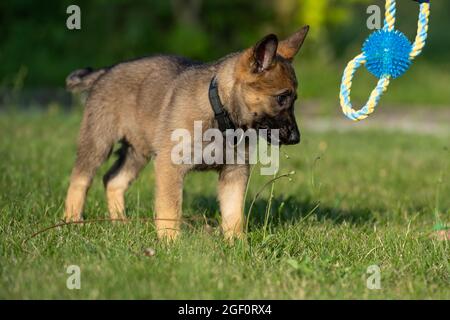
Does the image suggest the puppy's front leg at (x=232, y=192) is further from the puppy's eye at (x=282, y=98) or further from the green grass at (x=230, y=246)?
the puppy's eye at (x=282, y=98)

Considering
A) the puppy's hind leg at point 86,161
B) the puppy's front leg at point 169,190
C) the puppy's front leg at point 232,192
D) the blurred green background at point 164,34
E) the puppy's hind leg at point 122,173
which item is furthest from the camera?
the blurred green background at point 164,34

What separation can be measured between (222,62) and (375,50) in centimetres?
98

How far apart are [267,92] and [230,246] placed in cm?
97

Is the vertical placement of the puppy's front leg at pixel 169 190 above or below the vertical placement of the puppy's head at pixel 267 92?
below

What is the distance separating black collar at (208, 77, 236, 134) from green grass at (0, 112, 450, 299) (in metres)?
0.58

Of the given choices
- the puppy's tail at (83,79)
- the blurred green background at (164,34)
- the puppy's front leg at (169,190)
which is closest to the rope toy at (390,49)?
the puppy's front leg at (169,190)

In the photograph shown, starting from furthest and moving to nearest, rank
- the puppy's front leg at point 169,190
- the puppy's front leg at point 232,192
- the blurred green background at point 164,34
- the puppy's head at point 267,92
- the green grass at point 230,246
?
the blurred green background at point 164,34 → the puppy's front leg at point 232,192 → the puppy's front leg at point 169,190 → the puppy's head at point 267,92 → the green grass at point 230,246

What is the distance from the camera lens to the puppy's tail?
5.77 m

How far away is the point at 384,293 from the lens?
371 centimetres

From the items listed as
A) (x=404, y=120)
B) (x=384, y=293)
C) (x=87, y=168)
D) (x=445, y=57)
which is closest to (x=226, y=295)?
(x=384, y=293)

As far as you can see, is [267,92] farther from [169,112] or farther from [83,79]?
[83,79]

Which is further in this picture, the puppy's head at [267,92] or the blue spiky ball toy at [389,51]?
the puppy's head at [267,92]

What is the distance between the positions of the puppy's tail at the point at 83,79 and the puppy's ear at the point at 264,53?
62.8 inches

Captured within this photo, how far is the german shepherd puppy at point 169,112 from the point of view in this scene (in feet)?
15.1
